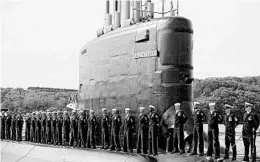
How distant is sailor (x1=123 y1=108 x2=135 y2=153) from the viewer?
9.66 m

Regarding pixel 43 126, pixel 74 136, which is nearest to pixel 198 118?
pixel 74 136

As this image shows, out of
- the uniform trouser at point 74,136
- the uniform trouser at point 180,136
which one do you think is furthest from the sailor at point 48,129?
Result: the uniform trouser at point 180,136

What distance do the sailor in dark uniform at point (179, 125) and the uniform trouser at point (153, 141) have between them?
0.47 meters

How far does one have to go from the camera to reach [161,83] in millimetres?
9117

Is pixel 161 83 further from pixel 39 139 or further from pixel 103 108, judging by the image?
pixel 39 139

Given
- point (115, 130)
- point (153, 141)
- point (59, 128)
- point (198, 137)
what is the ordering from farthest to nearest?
point (59, 128)
point (115, 130)
point (153, 141)
point (198, 137)

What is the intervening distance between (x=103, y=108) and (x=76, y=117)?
210 centimetres

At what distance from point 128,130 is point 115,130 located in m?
0.69

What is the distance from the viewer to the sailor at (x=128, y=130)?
9664 millimetres

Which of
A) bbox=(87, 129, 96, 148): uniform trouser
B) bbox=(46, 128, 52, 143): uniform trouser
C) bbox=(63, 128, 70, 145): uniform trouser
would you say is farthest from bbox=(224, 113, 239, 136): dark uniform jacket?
bbox=(46, 128, 52, 143): uniform trouser

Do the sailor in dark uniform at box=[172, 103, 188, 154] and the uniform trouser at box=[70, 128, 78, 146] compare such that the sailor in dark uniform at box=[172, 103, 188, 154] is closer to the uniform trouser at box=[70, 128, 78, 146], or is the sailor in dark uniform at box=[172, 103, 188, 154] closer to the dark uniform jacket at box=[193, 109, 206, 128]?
the dark uniform jacket at box=[193, 109, 206, 128]

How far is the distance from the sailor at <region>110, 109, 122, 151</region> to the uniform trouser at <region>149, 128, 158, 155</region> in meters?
1.17

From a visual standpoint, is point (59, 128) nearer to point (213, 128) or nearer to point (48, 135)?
point (48, 135)

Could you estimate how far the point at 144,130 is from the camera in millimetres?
9602
